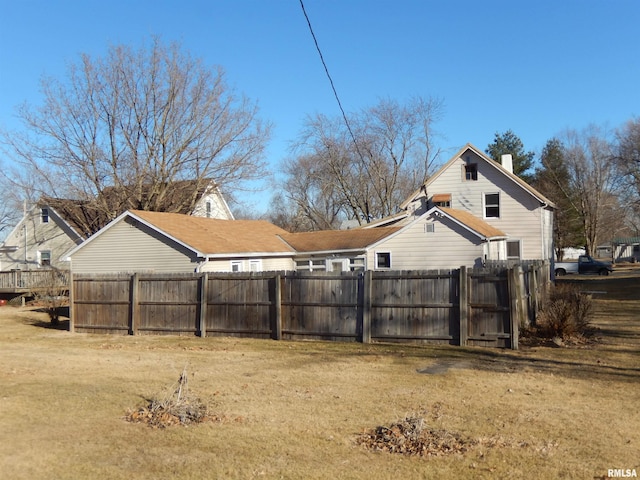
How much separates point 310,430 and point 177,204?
29975mm

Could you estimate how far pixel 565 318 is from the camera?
12.8 meters

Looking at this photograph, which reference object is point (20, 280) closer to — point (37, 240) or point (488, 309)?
point (37, 240)

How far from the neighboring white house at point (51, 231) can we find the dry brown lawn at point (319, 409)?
909 inches

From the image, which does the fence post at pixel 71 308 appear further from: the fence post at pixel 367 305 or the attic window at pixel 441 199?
the attic window at pixel 441 199

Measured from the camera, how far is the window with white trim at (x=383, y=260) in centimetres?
2595

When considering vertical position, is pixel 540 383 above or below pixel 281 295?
below

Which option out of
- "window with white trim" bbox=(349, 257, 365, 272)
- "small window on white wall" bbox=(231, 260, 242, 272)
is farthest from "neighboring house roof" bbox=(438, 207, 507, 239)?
"small window on white wall" bbox=(231, 260, 242, 272)

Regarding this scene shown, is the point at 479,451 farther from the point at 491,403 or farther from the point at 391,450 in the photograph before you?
the point at 491,403

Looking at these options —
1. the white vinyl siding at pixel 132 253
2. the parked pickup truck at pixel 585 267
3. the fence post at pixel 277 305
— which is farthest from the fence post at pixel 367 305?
the parked pickup truck at pixel 585 267

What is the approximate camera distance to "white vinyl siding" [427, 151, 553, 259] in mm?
29406

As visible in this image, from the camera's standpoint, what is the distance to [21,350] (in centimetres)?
1405

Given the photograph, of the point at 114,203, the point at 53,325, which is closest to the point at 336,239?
the point at 53,325

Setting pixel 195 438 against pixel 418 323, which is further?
pixel 418 323

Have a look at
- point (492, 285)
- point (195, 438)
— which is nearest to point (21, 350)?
point (195, 438)
